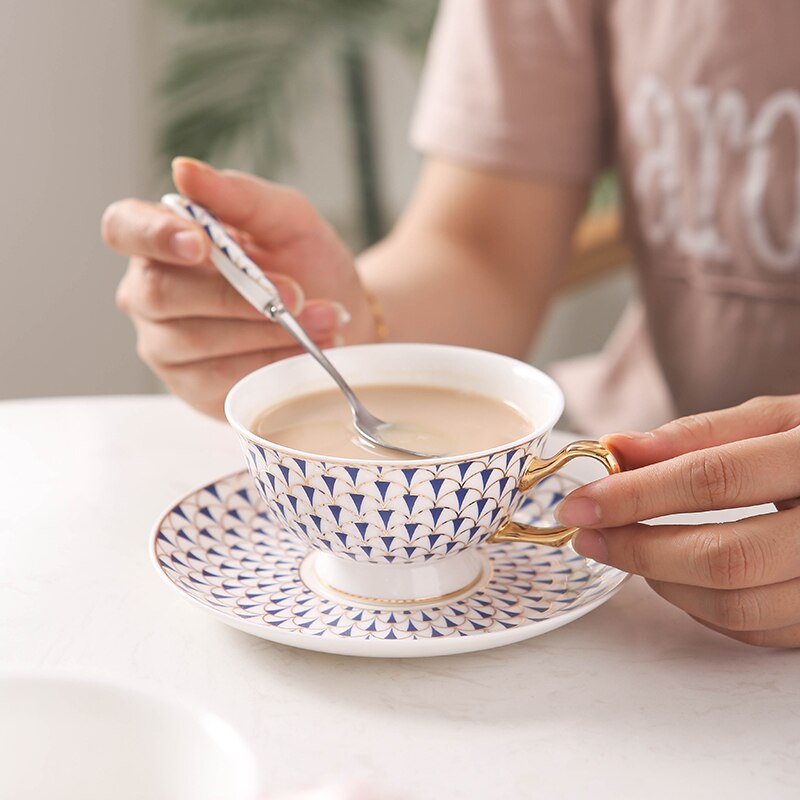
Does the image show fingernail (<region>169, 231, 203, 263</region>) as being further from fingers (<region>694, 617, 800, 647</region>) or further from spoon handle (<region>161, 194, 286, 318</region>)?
fingers (<region>694, 617, 800, 647</region>)

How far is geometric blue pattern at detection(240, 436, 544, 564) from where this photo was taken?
530mm

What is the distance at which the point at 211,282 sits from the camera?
0.78 meters

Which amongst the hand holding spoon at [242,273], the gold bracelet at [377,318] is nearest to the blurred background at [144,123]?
the gold bracelet at [377,318]

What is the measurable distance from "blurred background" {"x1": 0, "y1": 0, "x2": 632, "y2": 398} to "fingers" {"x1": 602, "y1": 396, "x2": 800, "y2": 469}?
37.7 inches

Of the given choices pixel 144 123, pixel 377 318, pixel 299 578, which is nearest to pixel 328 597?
pixel 299 578

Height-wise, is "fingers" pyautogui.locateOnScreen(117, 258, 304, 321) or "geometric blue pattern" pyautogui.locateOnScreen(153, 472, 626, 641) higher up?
"fingers" pyautogui.locateOnScreen(117, 258, 304, 321)

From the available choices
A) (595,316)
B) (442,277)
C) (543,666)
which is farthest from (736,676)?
(595,316)

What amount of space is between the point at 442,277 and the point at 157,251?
46 centimetres

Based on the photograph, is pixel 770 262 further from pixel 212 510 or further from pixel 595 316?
pixel 595 316

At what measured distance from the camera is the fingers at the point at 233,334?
793mm

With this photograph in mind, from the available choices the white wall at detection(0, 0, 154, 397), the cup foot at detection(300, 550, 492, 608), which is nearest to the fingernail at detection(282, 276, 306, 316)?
the cup foot at detection(300, 550, 492, 608)

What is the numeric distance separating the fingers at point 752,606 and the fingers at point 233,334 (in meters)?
0.36

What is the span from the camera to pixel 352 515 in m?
0.54

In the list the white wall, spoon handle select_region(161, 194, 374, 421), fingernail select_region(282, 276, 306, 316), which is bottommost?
the white wall
